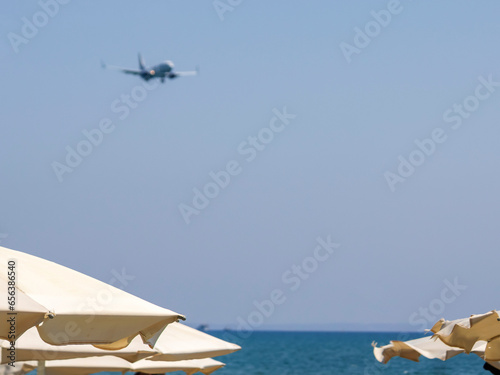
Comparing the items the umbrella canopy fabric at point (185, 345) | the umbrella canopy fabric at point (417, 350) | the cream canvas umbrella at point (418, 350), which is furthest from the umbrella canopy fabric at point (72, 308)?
the umbrella canopy fabric at point (417, 350)

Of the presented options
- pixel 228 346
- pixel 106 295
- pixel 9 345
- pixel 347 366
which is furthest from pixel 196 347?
pixel 347 366

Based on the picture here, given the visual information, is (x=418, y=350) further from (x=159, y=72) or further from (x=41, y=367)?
(x=159, y=72)

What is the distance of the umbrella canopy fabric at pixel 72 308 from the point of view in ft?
20.6

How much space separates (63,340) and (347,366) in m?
56.4

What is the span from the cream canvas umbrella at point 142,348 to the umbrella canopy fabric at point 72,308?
3.20 ft

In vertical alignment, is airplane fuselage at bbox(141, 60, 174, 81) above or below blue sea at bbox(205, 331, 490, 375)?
above

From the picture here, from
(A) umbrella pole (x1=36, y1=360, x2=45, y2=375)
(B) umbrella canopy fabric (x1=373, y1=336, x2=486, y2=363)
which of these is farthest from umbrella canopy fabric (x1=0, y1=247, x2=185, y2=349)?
(B) umbrella canopy fabric (x1=373, y1=336, x2=486, y2=363)

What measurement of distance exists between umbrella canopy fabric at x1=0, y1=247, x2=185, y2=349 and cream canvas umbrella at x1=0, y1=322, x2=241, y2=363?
97cm

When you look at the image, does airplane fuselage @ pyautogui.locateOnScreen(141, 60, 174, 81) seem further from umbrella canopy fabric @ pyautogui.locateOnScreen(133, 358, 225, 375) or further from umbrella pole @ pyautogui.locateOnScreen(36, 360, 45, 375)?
umbrella pole @ pyautogui.locateOnScreen(36, 360, 45, 375)

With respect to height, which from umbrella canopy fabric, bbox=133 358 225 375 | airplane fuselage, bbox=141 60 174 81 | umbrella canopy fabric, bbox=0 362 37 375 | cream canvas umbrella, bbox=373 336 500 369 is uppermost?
airplane fuselage, bbox=141 60 174 81

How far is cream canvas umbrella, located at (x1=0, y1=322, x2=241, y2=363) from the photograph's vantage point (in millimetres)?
8117

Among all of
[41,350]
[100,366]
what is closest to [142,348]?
[100,366]

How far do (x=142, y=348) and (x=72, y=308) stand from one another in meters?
2.97

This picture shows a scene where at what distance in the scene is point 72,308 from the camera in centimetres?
662
